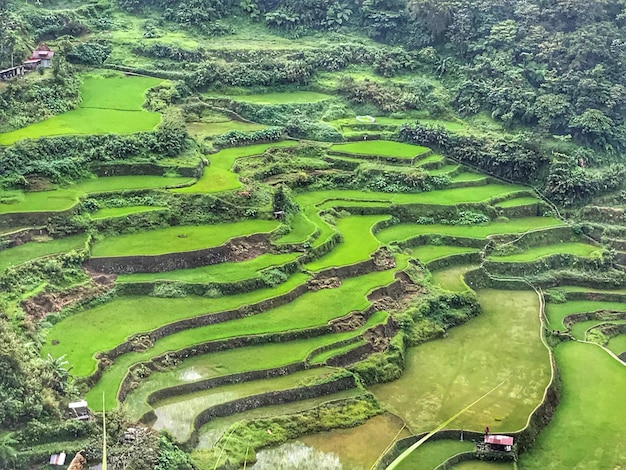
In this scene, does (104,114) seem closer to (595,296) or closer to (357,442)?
(357,442)

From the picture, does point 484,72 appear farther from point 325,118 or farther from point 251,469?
point 251,469

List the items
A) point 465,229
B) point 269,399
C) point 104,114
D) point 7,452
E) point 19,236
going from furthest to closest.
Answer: point 104,114 < point 465,229 < point 19,236 < point 269,399 < point 7,452

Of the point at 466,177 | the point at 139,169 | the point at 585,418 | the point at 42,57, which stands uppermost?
the point at 42,57

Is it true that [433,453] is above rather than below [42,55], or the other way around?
below

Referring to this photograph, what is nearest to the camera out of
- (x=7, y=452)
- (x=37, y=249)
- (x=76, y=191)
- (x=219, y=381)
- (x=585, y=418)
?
(x=7, y=452)

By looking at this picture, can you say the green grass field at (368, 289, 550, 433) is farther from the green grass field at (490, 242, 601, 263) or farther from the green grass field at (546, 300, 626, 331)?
the green grass field at (490, 242, 601, 263)

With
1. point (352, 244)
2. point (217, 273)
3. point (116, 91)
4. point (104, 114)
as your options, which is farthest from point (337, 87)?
point (217, 273)

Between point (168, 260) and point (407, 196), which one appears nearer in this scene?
point (168, 260)

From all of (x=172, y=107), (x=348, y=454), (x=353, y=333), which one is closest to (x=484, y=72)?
(x=172, y=107)
